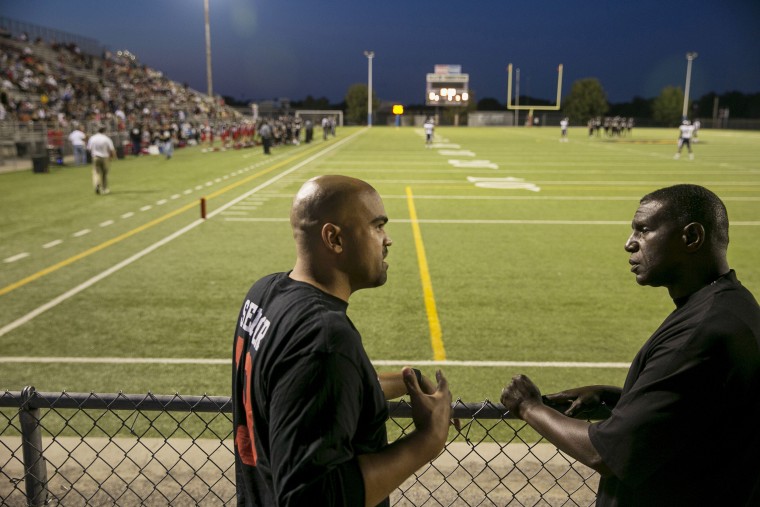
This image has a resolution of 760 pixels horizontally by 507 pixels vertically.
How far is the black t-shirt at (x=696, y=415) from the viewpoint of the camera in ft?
5.89

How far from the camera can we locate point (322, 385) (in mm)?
1559

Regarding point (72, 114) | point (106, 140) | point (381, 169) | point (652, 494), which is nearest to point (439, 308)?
point (652, 494)

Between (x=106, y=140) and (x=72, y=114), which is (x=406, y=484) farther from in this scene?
(x=72, y=114)

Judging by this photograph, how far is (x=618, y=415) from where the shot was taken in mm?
1870

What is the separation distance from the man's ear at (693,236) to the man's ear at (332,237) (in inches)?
43.6

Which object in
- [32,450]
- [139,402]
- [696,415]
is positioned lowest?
[32,450]

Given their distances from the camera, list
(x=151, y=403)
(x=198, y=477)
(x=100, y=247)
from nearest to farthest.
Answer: (x=151, y=403)
(x=198, y=477)
(x=100, y=247)

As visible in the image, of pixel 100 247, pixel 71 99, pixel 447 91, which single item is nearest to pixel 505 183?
pixel 100 247

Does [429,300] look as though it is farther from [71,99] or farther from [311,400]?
[71,99]

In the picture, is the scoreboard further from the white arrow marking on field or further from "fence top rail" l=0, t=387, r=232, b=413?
"fence top rail" l=0, t=387, r=232, b=413

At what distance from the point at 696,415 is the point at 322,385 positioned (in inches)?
40.7

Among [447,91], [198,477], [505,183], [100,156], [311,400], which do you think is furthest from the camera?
[447,91]

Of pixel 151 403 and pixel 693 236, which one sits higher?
pixel 693 236

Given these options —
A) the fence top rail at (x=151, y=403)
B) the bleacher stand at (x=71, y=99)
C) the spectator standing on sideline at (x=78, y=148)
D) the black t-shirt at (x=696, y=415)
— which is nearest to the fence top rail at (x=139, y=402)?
the fence top rail at (x=151, y=403)
